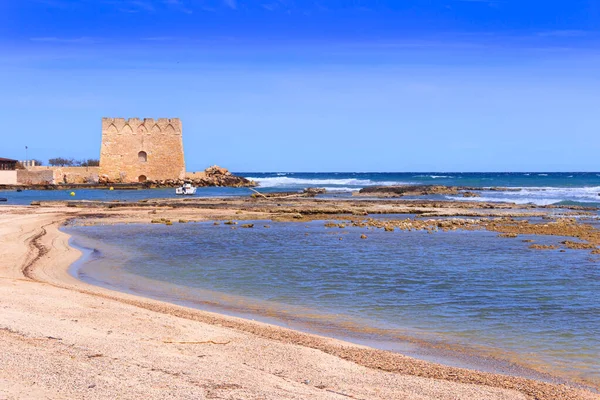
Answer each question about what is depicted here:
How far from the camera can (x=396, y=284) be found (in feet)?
36.2

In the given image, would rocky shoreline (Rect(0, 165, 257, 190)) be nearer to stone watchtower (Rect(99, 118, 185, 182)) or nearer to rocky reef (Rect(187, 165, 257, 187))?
rocky reef (Rect(187, 165, 257, 187))

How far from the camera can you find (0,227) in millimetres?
19438

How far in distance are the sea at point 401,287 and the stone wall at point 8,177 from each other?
46.5 m

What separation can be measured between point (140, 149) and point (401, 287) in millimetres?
52780

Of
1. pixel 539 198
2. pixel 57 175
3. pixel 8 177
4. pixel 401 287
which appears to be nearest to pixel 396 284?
pixel 401 287

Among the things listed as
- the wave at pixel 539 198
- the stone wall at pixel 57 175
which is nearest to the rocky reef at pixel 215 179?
the stone wall at pixel 57 175

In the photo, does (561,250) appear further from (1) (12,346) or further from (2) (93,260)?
(1) (12,346)

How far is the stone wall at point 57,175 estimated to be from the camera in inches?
2453

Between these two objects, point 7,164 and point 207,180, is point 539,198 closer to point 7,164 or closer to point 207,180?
point 207,180

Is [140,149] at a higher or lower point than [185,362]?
higher

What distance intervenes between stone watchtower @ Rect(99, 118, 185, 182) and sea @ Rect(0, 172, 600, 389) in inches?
1671

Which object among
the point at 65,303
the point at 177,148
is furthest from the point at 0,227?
the point at 177,148

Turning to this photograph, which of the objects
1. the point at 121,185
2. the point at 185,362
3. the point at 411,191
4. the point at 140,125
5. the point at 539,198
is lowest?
the point at 185,362

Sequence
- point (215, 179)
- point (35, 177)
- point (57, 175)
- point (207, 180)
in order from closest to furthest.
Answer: point (35, 177), point (57, 175), point (207, 180), point (215, 179)
